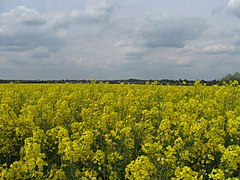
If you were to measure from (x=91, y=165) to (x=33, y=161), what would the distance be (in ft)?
3.26

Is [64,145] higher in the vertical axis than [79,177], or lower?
higher

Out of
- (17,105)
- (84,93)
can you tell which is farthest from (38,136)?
(84,93)

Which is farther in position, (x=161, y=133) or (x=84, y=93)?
(x=84, y=93)

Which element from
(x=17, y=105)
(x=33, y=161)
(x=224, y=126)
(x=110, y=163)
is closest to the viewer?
(x=33, y=161)

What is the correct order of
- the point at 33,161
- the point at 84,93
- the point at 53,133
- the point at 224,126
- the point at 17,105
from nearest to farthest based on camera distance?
the point at 33,161, the point at 53,133, the point at 224,126, the point at 17,105, the point at 84,93

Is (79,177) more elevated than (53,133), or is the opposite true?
(53,133)

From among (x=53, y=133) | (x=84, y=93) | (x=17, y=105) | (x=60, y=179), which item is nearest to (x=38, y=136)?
(x=53, y=133)

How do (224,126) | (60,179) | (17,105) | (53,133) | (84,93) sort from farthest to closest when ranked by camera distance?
(84,93) → (17,105) → (224,126) → (53,133) → (60,179)

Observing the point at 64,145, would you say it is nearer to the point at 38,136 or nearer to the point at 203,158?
the point at 38,136

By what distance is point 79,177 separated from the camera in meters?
5.12

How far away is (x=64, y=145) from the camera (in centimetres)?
490

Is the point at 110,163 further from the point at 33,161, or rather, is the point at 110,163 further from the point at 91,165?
the point at 33,161

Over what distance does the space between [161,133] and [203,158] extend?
0.67 meters

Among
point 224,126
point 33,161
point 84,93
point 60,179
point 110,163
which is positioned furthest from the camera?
point 84,93
